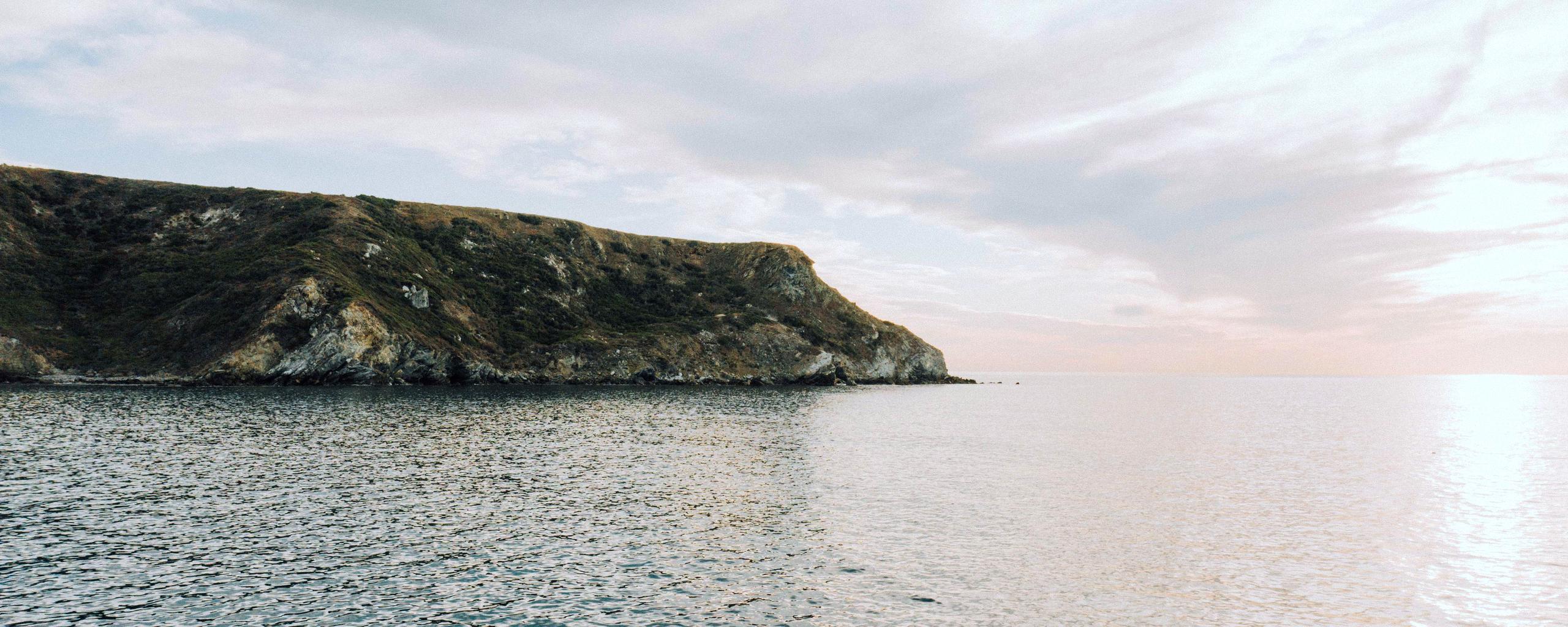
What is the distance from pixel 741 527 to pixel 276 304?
132034 millimetres

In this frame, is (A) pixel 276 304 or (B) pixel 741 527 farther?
(A) pixel 276 304

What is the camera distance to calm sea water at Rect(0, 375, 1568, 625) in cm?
2264

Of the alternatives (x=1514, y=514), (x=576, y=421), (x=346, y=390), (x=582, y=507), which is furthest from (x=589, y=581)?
(x=346, y=390)

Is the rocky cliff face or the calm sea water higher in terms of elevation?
the rocky cliff face

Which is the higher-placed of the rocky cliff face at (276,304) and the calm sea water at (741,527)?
the rocky cliff face at (276,304)

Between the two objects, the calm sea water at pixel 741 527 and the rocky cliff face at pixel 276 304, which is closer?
the calm sea water at pixel 741 527

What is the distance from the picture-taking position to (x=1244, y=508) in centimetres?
3956

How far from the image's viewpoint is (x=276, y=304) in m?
130

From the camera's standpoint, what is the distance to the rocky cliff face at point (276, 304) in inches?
4931

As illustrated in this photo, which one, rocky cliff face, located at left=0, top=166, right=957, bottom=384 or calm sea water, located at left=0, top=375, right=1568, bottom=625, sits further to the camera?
rocky cliff face, located at left=0, top=166, right=957, bottom=384

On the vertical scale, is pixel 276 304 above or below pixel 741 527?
above

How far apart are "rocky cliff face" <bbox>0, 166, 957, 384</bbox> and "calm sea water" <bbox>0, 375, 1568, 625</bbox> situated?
57.2 metres

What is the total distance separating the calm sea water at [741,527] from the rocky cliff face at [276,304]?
57163 millimetres

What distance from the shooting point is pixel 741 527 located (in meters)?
33.9
